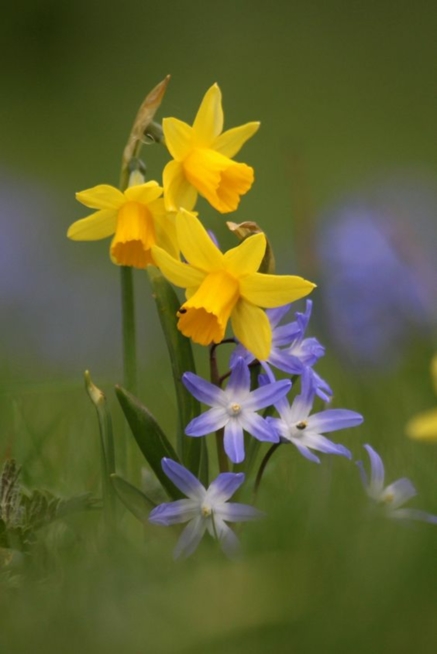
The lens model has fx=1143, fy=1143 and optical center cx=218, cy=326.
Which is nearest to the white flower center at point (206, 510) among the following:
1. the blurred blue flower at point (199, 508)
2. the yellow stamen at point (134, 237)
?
the blurred blue flower at point (199, 508)

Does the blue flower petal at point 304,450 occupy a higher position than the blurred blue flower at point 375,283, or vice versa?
the blurred blue flower at point 375,283

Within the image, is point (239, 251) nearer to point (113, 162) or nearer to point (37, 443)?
point (37, 443)

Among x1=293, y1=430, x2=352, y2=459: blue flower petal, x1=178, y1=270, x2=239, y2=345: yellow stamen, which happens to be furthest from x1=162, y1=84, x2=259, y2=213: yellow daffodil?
x1=293, y1=430, x2=352, y2=459: blue flower petal

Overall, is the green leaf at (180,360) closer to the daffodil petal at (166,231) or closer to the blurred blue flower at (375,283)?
the daffodil petal at (166,231)

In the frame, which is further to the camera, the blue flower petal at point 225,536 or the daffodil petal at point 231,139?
the daffodil petal at point 231,139

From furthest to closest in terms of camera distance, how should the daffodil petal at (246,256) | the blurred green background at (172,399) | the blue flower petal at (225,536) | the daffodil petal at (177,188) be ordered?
the daffodil petal at (177,188)
the daffodil petal at (246,256)
the blue flower petal at (225,536)
the blurred green background at (172,399)

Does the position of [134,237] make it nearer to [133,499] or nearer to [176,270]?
[176,270]
